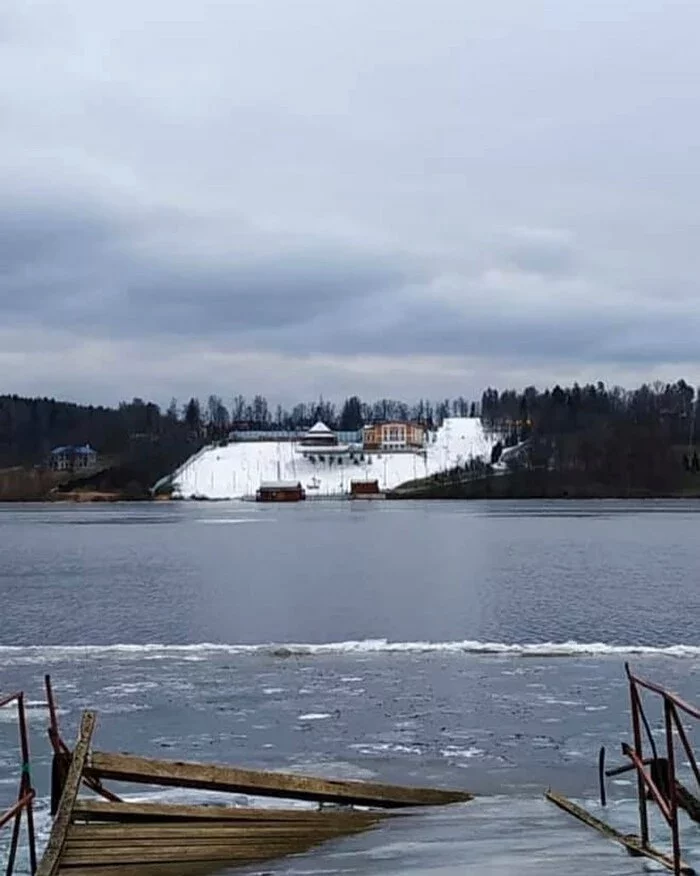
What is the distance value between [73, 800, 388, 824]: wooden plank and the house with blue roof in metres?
163

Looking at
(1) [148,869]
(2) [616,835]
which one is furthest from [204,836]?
(2) [616,835]

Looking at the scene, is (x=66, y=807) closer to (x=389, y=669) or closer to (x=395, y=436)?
(x=389, y=669)

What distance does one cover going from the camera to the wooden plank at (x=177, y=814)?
29.0 feet

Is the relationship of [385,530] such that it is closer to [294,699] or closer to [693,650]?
[693,650]

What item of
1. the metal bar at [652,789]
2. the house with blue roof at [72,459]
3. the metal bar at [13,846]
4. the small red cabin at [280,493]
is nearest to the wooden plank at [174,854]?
the metal bar at [13,846]

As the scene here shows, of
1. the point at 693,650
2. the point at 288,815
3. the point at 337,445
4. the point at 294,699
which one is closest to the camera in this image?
the point at 288,815

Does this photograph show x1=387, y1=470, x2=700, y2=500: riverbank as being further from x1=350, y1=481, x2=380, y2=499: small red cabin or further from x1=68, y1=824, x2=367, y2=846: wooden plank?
x1=68, y1=824, x2=367, y2=846: wooden plank

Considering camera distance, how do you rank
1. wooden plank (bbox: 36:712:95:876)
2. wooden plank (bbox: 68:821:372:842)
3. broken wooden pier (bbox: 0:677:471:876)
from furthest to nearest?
wooden plank (bbox: 68:821:372:842)
broken wooden pier (bbox: 0:677:471:876)
wooden plank (bbox: 36:712:95:876)

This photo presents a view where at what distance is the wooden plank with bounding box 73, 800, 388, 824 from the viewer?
8.84 m

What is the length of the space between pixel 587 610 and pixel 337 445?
15347cm

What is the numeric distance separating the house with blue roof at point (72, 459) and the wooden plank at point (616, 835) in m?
163

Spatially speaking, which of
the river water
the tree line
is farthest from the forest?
the river water

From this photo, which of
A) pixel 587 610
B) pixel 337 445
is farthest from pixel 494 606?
pixel 337 445

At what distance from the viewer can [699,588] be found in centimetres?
3662
